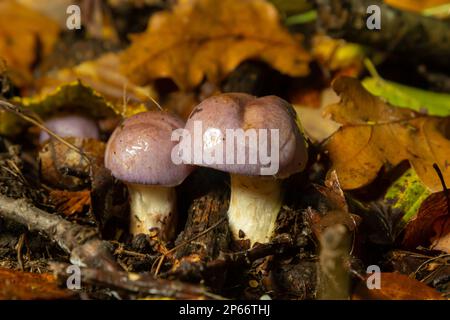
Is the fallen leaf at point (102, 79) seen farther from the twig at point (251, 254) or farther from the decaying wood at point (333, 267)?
the decaying wood at point (333, 267)

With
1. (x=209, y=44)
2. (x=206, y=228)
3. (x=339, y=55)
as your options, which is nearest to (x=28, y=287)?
(x=206, y=228)

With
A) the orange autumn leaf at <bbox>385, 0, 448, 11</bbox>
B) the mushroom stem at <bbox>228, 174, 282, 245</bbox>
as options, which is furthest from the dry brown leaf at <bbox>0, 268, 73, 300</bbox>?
the orange autumn leaf at <bbox>385, 0, 448, 11</bbox>

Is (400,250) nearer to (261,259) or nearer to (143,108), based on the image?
(261,259)

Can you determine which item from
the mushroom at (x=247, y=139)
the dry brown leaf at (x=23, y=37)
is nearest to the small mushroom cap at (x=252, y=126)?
the mushroom at (x=247, y=139)

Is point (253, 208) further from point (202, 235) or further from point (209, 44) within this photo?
point (209, 44)

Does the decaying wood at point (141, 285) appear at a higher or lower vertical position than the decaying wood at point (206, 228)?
lower

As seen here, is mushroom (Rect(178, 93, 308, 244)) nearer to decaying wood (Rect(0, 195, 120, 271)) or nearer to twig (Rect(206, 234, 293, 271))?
twig (Rect(206, 234, 293, 271))
